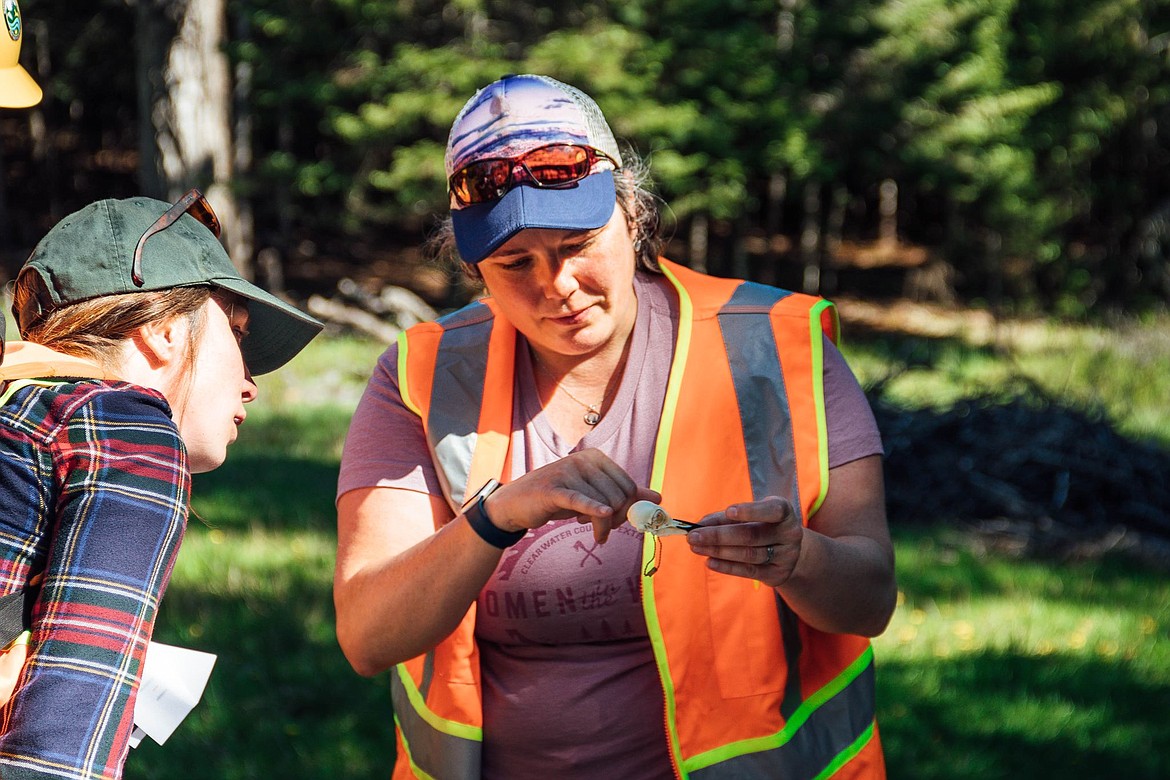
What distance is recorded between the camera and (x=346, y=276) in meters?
17.9

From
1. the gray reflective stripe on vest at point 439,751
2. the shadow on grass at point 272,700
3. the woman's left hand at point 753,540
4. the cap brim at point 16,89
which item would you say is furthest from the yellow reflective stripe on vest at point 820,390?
the shadow on grass at point 272,700

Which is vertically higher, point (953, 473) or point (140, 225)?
point (140, 225)

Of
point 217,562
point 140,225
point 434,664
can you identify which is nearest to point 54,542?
point 140,225

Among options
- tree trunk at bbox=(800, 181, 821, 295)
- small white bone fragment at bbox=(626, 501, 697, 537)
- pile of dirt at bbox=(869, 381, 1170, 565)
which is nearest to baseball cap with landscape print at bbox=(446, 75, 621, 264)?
small white bone fragment at bbox=(626, 501, 697, 537)

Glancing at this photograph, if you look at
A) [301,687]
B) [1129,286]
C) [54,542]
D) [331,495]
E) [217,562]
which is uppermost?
[54,542]

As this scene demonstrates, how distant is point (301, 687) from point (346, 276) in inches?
562

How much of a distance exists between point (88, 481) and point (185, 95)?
1263 cm

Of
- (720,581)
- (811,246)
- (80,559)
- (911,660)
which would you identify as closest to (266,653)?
(911,660)

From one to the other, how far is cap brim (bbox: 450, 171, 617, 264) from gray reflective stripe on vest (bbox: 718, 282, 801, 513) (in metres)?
0.34

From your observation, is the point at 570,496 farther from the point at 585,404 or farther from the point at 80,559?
the point at 80,559

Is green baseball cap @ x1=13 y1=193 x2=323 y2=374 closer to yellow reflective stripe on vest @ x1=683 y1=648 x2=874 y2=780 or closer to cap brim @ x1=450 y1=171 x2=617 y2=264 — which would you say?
cap brim @ x1=450 y1=171 x2=617 y2=264

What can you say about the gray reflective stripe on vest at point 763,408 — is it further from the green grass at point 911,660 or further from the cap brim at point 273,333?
the green grass at point 911,660

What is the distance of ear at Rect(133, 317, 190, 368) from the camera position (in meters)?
1.71

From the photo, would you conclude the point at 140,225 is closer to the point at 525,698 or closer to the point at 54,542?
the point at 54,542
